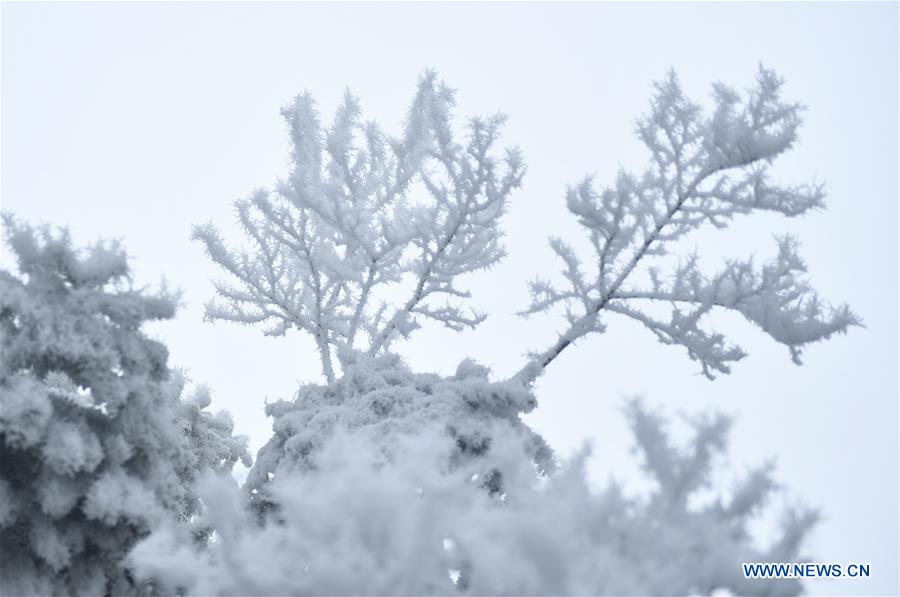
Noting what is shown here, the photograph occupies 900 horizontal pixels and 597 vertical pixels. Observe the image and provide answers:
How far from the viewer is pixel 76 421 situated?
4.90 m

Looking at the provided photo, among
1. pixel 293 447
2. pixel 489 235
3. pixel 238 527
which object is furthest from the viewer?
pixel 489 235

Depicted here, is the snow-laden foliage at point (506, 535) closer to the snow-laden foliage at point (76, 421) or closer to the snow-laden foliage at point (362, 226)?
the snow-laden foliage at point (76, 421)

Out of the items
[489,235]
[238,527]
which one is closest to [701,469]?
[238,527]

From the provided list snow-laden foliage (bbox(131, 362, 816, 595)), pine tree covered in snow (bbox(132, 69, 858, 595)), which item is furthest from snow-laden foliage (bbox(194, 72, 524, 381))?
snow-laden foliage (bbox(131, 362, 816, 595))

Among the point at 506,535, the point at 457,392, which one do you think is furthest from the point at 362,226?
the point at 506,535

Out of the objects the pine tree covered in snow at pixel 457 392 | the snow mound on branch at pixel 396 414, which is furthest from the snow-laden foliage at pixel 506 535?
the snow mound on branch at pixel 396 414

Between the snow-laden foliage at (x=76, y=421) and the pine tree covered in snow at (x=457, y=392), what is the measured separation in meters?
0.40

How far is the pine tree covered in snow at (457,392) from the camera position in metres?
3.57

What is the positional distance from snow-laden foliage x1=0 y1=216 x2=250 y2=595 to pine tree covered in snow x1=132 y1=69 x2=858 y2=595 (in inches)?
15.7

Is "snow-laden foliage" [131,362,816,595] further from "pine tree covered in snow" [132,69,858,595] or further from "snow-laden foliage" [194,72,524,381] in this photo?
"snow-laden foliage" [194,72,524,381]

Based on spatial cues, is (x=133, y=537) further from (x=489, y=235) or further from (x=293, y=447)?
(x=489, y=235)

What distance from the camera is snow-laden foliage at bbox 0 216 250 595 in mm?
4648

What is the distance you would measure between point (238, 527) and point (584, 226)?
10.4 ft

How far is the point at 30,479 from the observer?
4785 millimetres
